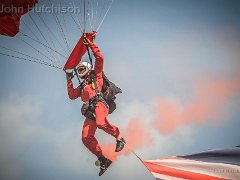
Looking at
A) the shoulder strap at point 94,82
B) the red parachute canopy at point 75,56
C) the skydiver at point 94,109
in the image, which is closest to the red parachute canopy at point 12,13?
the red parachute canopy at point 75,56

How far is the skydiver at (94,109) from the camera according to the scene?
618 centimetres

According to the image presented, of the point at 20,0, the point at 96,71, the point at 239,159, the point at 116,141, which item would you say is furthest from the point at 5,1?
the point at 239,159

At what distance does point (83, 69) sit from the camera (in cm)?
668

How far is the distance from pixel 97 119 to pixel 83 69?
3.96ft

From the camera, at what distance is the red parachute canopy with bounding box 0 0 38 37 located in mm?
6074

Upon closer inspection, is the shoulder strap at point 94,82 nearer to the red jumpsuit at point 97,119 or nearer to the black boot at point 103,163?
the red jumpsuit at point 97,119

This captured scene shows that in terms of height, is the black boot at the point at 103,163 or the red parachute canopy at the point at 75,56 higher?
the red parachute canopy at the point at 75,56

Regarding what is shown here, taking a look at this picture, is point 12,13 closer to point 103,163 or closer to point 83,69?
point 83,69

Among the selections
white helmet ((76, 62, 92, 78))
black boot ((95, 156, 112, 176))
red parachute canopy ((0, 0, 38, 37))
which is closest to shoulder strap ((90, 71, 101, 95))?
white helmet ((76, 62, 92, 78))

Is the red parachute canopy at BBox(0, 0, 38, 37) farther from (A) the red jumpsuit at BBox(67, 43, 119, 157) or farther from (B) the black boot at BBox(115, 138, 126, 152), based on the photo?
(B) the black boot at BBox(115, 138, 126, 152)

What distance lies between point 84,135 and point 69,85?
1.14 meters

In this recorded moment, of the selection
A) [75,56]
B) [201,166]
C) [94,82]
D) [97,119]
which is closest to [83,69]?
[75,56]

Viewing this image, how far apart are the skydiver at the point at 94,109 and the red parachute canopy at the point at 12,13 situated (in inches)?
58.9

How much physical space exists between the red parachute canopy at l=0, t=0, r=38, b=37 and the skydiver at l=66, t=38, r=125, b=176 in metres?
1.49
